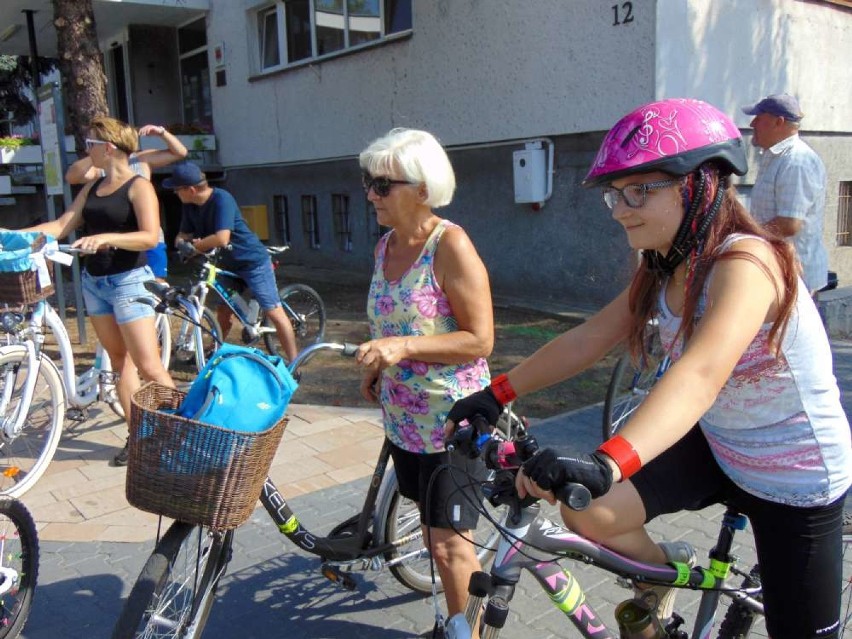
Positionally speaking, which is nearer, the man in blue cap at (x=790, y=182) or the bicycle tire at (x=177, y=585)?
the bicycle tire at (x=177, y=585)

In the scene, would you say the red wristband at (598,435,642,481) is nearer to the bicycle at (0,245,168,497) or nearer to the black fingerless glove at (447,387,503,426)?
the black fingerless glove at (447,387,503,426)

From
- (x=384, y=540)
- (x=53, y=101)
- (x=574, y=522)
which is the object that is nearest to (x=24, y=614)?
(x=384, y=540)

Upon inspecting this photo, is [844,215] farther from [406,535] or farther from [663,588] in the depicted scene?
[663,588]

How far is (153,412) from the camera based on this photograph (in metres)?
2.11

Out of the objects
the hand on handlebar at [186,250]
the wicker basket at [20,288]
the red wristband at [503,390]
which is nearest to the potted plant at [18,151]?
the hand on handlebar at [186,250]

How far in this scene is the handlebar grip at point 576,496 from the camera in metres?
1.49

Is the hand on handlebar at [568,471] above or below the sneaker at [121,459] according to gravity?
above

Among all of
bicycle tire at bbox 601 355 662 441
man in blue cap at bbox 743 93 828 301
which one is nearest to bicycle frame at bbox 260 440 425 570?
bicycle tire at bbox 601 355 662 441

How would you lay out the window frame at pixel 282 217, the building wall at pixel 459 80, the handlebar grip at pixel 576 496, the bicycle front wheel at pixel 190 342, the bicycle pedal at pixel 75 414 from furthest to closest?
the window frame at pixel 282 217 → the building wall at pixel 459 80 → the bicycle front wheel at pixel 190 342 → the bicycle pedal at pixel 75 414 → the handlebar grip at pixel 576 496

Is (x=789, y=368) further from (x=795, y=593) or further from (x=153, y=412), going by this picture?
(x=153, y=412)

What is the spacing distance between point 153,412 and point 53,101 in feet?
19.2

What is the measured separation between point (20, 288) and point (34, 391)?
0.62 meters

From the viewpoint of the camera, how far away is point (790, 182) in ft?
15.4

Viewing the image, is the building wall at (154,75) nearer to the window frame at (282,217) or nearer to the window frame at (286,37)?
the window frame at (286,37)
